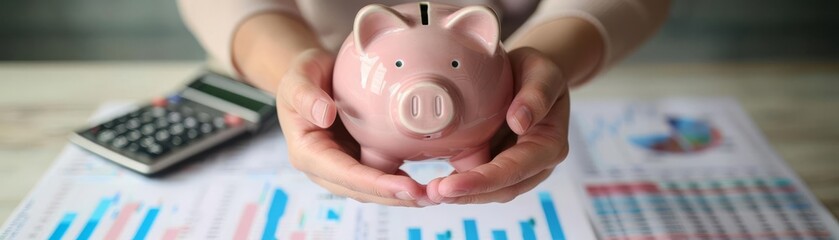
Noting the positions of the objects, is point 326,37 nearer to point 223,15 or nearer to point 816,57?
point 223,15

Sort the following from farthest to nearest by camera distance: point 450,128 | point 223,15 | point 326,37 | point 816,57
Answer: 1. point 816,57
2. point 326,37
3. point 223,15
4. point 450,128

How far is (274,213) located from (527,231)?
204 mm

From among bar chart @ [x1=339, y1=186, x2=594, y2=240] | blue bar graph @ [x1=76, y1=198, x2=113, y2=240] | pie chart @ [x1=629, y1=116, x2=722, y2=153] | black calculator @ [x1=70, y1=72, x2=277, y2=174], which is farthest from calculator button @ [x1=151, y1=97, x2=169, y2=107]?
pie chart @ [x1=629, y1=116, x2=722, y2=153]

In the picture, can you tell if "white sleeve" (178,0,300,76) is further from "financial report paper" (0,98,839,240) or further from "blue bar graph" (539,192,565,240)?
"blue bar graph" (539,192,565,240)

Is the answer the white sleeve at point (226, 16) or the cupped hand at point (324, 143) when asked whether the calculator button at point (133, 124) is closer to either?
the white sleeve at point (226, 16)

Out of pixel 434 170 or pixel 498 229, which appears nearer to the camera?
pixel 498 229

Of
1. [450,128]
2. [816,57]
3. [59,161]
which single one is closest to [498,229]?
[450,128]

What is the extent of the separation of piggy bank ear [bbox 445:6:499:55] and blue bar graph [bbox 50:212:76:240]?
0.37 metres

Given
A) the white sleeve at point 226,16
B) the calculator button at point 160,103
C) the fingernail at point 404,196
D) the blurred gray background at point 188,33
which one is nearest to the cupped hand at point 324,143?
the fingernail at point 404,196

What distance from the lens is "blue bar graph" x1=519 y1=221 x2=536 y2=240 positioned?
24.8 inches

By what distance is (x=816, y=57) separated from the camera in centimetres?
124

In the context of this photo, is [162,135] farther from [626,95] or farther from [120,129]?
[626,95]

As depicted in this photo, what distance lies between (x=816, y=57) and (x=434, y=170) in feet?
2.55

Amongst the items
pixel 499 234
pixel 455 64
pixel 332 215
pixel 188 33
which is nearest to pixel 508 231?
pixel 499 234
